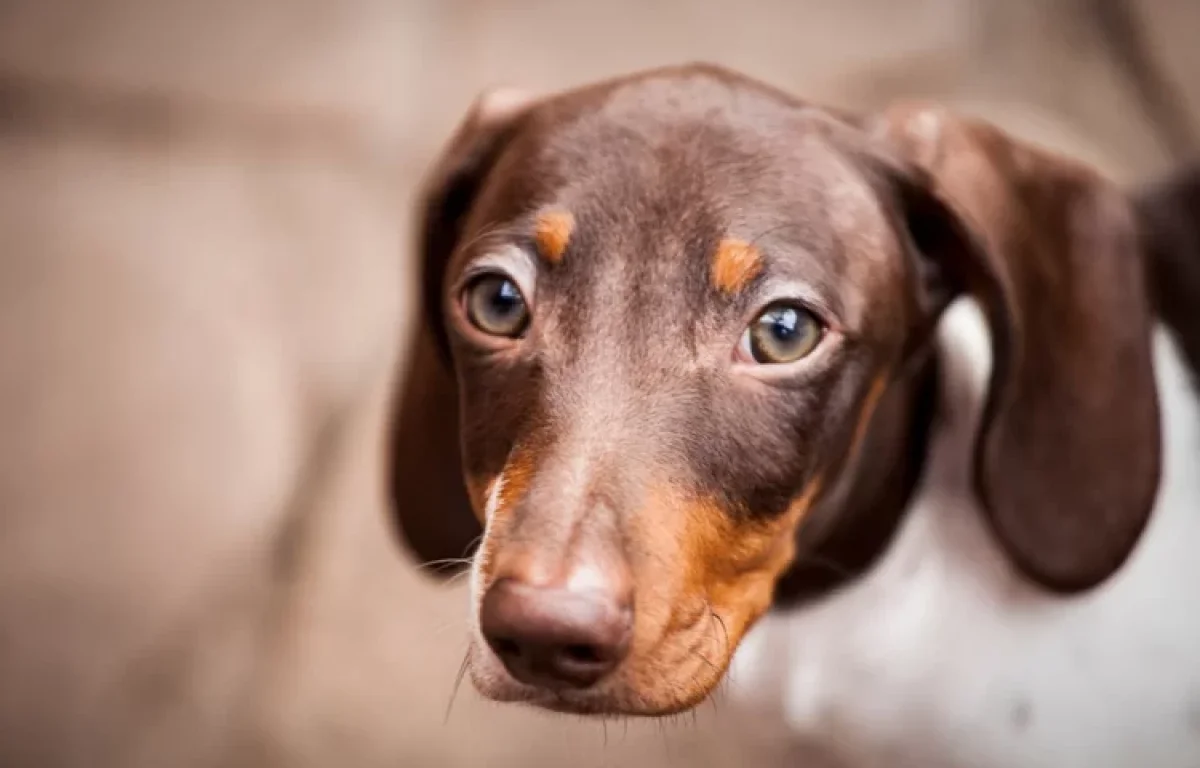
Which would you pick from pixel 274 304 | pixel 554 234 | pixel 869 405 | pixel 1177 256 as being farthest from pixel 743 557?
pixel 274 304

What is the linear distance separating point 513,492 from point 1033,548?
2.30ft

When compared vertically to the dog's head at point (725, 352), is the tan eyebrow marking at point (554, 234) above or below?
above

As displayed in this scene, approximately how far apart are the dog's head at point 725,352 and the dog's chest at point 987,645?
0.23ft

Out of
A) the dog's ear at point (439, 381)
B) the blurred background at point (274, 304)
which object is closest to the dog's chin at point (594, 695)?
the dog's ear at point (439, 381)

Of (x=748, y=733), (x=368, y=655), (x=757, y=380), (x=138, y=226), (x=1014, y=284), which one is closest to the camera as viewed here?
(x=757, y=380)

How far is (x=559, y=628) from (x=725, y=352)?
34 cm

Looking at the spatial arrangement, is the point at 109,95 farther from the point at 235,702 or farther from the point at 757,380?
the point at 757,380

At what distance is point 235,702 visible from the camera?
1988 millimetres

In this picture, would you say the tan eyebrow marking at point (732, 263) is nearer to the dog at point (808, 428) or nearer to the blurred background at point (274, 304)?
the dog at point (808, 428)

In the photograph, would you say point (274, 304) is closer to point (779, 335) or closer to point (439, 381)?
point (439, 381)

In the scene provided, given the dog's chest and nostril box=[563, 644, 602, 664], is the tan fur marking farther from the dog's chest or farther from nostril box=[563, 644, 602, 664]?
nostril box=[563, 644, 602, 664]

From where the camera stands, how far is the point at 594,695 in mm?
973

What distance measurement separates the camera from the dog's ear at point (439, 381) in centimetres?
138

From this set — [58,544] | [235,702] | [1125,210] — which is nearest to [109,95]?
[58,544]
